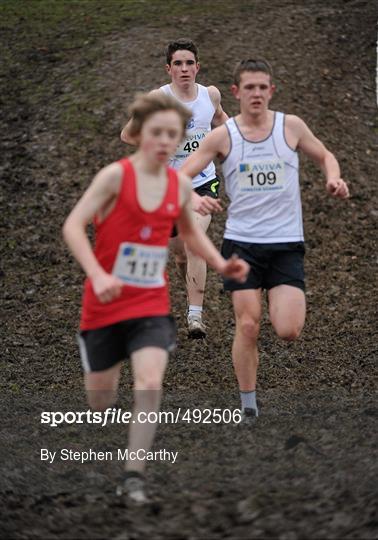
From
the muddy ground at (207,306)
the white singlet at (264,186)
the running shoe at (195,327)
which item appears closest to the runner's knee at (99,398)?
the muddy ground at (207,306)

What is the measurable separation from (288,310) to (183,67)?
105 inches

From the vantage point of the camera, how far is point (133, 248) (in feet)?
16.9

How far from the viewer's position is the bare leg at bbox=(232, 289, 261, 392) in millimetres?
6500

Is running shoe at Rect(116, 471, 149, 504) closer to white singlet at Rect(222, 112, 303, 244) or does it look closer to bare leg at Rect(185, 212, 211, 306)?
white singlet at Rect(222, 112, 303, 244)

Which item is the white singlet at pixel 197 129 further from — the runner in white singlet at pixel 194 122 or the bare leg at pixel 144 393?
the bare leg at pixel 144 393

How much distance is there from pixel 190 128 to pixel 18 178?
221 inches

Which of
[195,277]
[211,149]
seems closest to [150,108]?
[211,149]

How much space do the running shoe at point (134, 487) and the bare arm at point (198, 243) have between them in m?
1.13

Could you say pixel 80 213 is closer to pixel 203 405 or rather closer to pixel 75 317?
pixel 203 405

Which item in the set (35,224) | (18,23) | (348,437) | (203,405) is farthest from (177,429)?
(18,23)

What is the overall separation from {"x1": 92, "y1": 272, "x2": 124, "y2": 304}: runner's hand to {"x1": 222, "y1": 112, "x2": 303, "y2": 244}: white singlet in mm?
1848

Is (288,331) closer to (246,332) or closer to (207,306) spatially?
(246,332)

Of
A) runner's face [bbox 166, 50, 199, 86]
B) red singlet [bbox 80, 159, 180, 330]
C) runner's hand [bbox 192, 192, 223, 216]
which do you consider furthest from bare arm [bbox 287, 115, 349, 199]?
runner's face [bbox 166, 50, 199, 86]

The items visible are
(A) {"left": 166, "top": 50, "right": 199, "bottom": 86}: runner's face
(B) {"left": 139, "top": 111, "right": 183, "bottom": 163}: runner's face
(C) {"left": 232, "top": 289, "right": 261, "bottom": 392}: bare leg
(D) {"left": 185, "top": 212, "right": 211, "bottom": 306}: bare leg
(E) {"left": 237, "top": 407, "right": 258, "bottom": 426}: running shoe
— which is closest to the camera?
(B) {"left": 139, "top": 111, "right": 183, "bottom": 163}: runner's face
